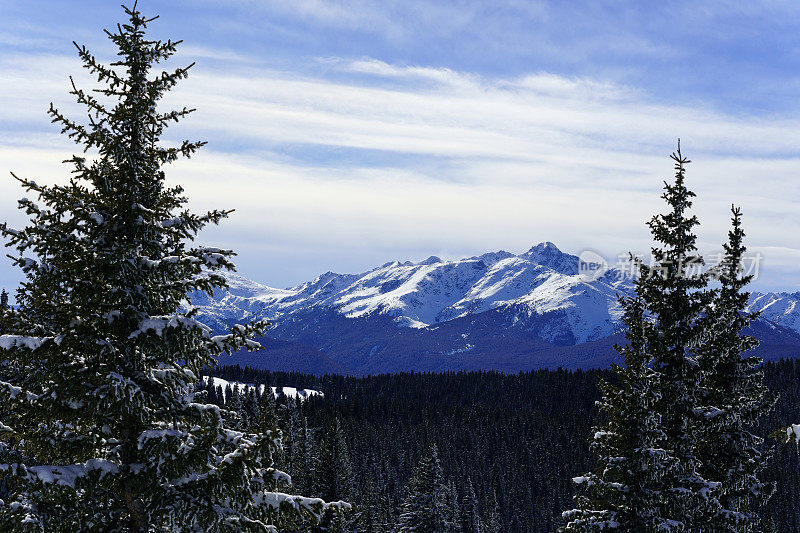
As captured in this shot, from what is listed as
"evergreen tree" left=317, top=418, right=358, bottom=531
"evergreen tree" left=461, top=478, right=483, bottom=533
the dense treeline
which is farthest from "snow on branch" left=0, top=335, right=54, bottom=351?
the dense treeline

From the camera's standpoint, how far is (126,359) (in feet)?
37.3

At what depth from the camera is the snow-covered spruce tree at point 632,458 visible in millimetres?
19125

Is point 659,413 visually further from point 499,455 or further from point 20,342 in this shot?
point 499,455

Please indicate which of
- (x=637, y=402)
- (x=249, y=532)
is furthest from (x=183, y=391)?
(x=637, y=402)

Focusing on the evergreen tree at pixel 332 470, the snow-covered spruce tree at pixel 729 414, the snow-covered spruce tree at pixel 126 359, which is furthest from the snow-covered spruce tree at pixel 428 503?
the snow-covered spruce tree at pixel 126 359

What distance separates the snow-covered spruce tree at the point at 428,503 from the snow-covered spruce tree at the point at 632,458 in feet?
106

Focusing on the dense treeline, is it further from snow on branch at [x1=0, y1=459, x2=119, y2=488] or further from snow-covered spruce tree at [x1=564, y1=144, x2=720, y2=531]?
snow on branch at [x1=0, y1=459, x2=119, y2=488]

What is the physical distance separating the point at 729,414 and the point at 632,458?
3458mm

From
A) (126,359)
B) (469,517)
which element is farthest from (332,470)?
(469,517)

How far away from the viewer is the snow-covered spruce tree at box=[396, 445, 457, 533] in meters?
51.2

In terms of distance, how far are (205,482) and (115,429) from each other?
82.6 inches

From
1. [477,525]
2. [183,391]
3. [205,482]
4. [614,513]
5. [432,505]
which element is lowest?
[477,525]

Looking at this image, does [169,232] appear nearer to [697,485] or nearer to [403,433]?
[697,485]

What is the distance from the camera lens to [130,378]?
11016 millimetres
